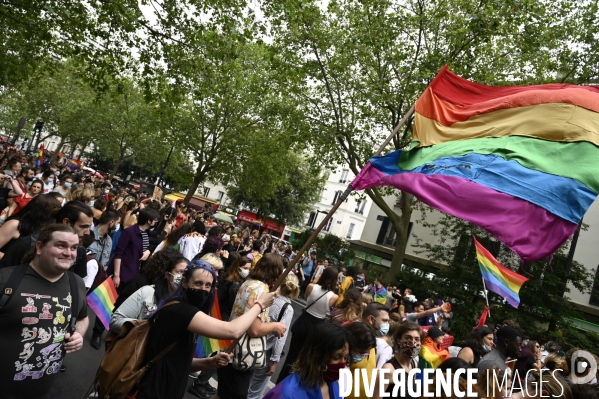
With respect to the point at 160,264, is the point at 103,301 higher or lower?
lower

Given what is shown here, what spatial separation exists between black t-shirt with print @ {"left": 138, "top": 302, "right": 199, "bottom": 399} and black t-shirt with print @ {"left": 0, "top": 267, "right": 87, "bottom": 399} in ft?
1.82

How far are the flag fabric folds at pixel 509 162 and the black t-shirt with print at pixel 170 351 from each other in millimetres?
1861

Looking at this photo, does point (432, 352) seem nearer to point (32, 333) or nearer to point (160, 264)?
point (160, 264)

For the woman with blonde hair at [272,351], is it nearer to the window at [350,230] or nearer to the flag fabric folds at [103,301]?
the flag fabric folds at [103,301]

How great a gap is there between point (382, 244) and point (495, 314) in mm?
17520

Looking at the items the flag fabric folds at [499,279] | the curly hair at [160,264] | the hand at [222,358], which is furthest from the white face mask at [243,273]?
the flag fabric folds at [499,279]

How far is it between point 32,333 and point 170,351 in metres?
0.80

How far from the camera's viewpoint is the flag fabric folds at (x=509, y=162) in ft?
10.8

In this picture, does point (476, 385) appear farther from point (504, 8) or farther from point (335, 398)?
point (504, 8)

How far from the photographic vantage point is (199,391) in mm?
5605

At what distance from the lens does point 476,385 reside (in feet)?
11.0

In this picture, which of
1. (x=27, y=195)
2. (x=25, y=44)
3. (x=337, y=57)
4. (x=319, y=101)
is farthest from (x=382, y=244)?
(x=27, y=195)

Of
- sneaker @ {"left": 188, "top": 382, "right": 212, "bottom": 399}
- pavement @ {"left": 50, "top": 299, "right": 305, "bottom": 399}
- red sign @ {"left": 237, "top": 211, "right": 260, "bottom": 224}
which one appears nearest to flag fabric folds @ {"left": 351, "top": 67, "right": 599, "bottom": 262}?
sneaker @ {"left": 188, "top": 382, "right": 212, "bottom": 399}

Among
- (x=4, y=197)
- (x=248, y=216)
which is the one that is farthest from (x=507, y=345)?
(x=248, y=216)
